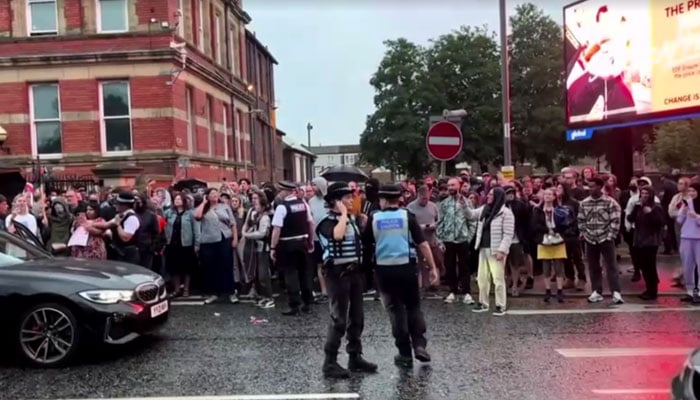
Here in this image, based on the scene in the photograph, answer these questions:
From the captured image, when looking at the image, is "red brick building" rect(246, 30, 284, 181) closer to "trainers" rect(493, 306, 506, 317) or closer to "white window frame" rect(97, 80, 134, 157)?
"white window frame" rect(97, 80, 134, 157)

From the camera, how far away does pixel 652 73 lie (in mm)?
16156

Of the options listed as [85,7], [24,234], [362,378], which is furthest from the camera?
[85,7]

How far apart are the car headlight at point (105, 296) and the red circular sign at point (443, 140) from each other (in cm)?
590

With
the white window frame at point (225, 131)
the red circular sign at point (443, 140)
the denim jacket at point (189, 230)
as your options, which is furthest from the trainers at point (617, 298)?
the white window frame at point (225, 131)

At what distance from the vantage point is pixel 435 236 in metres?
11.2

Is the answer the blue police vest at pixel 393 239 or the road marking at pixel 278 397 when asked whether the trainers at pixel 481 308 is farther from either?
the road marking at pixel 278 397

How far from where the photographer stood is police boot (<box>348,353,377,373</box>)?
670cm

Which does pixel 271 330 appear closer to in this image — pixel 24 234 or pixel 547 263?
pixel 24 234

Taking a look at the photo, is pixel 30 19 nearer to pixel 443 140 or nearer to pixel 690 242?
pixel 443 140

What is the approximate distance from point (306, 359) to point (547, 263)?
5.11 meters

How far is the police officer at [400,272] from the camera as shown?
22.4ft

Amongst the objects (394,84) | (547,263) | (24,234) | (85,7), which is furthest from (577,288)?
(394,84)

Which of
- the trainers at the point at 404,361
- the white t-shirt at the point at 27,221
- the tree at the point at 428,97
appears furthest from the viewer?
the tree at the point at 428,97

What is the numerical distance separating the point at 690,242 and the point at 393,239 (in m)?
5.56
